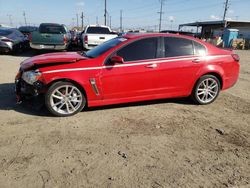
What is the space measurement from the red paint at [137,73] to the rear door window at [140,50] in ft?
0.34

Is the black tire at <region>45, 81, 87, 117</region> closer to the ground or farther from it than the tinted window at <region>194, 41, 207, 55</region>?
closer to the ground

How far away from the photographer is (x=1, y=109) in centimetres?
544

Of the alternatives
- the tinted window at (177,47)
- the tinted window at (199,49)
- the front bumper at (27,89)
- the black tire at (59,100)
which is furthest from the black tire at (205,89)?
the front bumper at (27,89)

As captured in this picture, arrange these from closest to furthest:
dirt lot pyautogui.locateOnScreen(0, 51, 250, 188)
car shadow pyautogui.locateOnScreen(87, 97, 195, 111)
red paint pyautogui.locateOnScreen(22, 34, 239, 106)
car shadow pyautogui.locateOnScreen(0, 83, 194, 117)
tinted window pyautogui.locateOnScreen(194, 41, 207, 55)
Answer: dirt lot pyautogui.locateOnScreen(0, 51, 250, 188) → red paint pyautogui.locateOnScreen(22, 34, 239, 106) → car shadow pyautogui.locateOnScreen(0, 83, 194, 117) → car shadow pyautogui.locateOnScreen(87, 97, 195, 111) → tinted window pyautogui.locateOnScreen(194, 41, 207, 55)

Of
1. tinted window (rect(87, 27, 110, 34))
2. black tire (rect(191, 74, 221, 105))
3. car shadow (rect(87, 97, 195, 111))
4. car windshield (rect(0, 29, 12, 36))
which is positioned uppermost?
tinted window (rect(87, 27, 110, 34))

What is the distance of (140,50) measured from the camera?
5535 millimetres

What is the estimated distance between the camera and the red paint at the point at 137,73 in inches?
201

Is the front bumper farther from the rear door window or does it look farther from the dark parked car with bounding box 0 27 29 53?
the dark parked car with bounding box 0 27 29 53

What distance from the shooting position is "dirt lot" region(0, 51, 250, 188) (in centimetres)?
325

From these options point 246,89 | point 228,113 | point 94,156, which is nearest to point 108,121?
point 94,156

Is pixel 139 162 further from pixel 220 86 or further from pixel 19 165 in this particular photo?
pixel 220 86

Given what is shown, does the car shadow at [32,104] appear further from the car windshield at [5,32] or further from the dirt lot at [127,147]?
the car windshield at [5,32]

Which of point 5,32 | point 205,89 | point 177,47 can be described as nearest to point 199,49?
point 177,47

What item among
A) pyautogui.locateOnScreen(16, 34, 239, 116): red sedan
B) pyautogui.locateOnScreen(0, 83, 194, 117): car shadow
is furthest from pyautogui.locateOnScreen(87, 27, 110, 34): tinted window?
pyautogui.locateOnScreen(16, 34, 239, 116): red sedan
